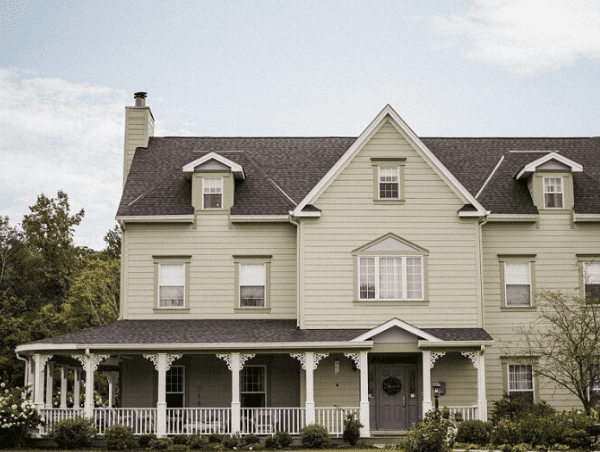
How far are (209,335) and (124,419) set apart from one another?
11.9 ft

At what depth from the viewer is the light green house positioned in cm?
2698

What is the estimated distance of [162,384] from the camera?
1051 inches

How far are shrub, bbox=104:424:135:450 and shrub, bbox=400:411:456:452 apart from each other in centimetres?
919

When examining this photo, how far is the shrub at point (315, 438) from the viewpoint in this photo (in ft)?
83.4

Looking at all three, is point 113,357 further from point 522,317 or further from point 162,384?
point 522,317

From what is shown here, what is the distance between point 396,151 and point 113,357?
11.5m

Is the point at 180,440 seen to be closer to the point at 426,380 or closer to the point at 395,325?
the point at 395,325

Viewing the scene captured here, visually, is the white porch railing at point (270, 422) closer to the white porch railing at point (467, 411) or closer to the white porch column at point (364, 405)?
the white porch column at point (364, 405)

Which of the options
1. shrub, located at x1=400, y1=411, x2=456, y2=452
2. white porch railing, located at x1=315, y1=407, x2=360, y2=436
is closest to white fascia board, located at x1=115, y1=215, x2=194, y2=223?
white porch railing, located at x1=315, y1=407, x2=360, y2=436

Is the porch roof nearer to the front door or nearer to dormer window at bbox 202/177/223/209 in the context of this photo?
the front door

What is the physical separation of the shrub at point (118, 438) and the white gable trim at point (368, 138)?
8654mm

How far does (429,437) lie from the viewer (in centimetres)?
1912

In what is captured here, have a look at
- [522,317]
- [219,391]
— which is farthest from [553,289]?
[219,391]

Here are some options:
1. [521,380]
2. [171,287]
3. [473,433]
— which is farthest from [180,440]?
[521,380]
